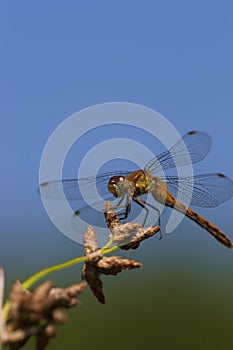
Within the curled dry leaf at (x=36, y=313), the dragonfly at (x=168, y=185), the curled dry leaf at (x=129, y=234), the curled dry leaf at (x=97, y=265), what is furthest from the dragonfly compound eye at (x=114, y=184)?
the curled dry leaf at (x=36, y=313)

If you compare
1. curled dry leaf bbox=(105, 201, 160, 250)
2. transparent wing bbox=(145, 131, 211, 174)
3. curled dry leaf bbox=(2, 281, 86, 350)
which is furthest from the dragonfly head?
curled dry leaf bbox=(2, 281, 86, 350)

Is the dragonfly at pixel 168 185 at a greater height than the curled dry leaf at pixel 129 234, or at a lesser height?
greater

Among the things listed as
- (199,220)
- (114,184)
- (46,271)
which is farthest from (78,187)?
(46,271)

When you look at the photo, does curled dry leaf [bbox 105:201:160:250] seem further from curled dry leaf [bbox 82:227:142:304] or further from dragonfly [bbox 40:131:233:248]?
dragonfly [bbox 40:131:233:248]

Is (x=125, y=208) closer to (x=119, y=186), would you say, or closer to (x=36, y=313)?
(x=119, y=186)

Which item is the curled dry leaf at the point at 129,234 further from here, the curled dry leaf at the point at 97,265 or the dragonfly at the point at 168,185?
the dragonfly at the point at 168,185

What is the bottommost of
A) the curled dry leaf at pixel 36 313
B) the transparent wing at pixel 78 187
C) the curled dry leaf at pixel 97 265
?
the curled dry leaf at pixel 36 313

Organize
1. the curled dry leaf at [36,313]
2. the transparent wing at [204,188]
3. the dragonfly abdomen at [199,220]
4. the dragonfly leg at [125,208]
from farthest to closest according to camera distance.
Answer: the transparent wing at [204,188]
the dragonfly abdomen at [199,220]
the dragonfly leg at [125,208]
the curled dry leaf at [36,313]
